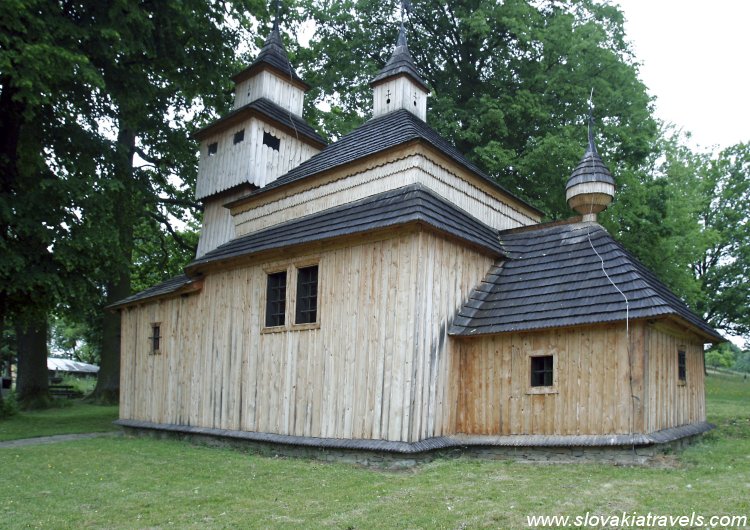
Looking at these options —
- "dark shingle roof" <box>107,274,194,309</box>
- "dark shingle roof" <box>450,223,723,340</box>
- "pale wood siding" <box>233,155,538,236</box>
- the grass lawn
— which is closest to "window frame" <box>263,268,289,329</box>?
"pale wood siding" <box>233,155,538,236</box>

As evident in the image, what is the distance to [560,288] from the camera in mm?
11555

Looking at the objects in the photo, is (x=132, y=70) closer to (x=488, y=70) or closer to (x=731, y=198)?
(x=488, y=70)

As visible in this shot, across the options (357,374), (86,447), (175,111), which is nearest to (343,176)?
(357,374)

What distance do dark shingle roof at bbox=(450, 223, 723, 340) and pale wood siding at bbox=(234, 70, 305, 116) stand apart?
9.55 m

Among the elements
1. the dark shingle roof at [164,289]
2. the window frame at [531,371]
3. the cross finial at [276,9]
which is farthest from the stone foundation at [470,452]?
the cross finial at [276,9]

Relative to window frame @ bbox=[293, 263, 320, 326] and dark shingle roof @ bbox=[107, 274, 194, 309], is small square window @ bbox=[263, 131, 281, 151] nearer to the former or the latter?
dark shingle roof @ bbox=[107, 274, 194, 309]

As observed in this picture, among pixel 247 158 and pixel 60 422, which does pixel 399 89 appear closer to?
pixel 247 158

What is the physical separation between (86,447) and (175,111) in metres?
15.0

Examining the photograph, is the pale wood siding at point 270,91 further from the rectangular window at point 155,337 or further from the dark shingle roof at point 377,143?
the rectangular window at point 155,337

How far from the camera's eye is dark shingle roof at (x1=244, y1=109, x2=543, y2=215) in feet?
44.2

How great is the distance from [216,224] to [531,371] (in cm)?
1114

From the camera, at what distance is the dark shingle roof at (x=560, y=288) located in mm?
10562

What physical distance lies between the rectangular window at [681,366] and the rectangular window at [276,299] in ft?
25.8

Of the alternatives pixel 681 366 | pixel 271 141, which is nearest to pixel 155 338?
pixel 271 141
